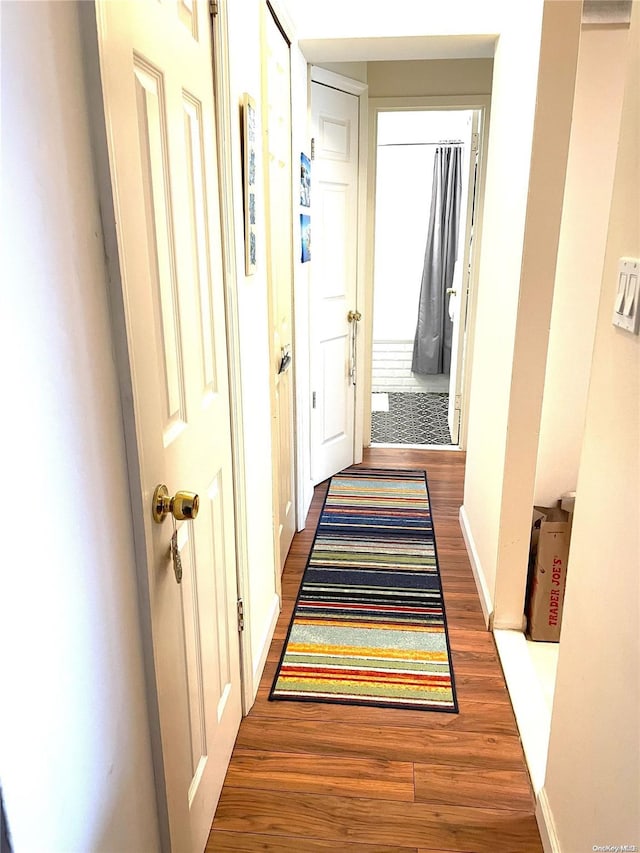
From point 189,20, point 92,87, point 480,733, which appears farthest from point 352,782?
point 189,20

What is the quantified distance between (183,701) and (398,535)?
1.95 metres

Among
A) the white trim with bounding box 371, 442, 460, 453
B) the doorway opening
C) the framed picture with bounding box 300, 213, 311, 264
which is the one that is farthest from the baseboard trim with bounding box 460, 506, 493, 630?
the doorway opening

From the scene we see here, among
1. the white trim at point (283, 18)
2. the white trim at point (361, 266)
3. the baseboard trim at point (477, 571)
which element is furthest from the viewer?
the white trim at point (361, 266)

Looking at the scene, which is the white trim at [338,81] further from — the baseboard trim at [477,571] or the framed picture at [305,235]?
the baseboard trim at [477,571]

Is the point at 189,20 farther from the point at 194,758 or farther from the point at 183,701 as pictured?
the point at 194,758

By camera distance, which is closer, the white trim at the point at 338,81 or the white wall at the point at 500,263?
the white wall at the point at 500,263

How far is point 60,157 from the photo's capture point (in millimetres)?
764

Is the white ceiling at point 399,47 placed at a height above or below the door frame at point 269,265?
above

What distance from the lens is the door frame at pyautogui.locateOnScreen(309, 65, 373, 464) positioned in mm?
3244

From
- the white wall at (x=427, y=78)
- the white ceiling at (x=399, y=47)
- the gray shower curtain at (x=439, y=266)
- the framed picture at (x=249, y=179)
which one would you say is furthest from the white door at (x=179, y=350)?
the gray shower curtain at (x=439, y=266)

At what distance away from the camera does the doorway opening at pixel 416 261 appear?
5.41 metres

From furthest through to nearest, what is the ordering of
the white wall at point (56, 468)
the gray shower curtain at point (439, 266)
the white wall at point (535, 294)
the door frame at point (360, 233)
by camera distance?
the gray shower curtain at point (439, 266)
the door frame at point (360, 233)
the white wall at point (535, 294)
the white wall at point (56, 468)

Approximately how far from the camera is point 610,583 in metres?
1.13

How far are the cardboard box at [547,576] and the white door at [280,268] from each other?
95 centimetres
